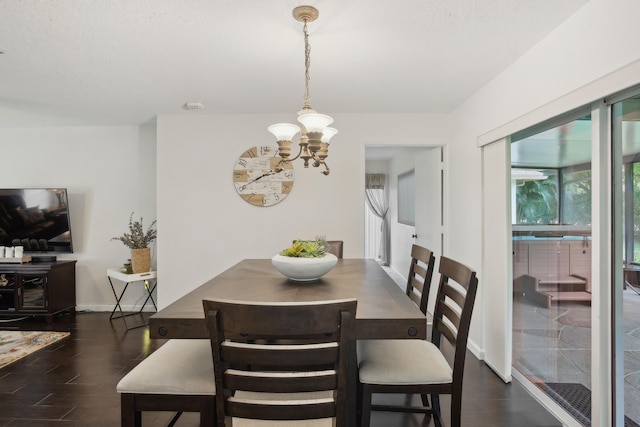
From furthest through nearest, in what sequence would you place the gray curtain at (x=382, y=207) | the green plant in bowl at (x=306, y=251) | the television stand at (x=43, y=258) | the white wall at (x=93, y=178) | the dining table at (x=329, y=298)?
the gray curtain at (x=382, y=207)
the white wall at (x=93, y=178)
the television stand at (x=43, y=258)
the green plant in bowl at (x=306, y=251)
the dining table at (x=329, y=298)

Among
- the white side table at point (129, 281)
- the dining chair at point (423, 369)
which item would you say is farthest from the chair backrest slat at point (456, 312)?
the white side table at point (129, 281)

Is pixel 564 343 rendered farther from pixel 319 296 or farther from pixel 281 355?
pixel 281 355

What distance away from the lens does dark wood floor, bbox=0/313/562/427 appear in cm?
208

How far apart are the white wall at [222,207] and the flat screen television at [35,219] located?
1.41 metres

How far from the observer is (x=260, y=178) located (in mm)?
3783

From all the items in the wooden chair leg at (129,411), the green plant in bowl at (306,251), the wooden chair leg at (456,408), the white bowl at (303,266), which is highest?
the green plant in bowl at (306,251)

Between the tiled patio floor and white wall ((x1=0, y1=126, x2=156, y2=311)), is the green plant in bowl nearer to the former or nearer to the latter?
the tiled patio floor

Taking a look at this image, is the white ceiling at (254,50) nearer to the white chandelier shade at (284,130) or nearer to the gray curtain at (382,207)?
the white chandelier shade at (284,130)

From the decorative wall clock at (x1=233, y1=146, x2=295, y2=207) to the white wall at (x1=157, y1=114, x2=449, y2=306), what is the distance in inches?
2.9

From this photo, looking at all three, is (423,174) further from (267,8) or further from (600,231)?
(267,8)

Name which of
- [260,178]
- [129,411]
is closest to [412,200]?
[260,178]

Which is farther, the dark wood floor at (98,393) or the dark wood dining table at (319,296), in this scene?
the dark wood floor at (98,393)

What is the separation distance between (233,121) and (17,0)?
2.15 meters

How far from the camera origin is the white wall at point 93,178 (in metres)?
4.32
